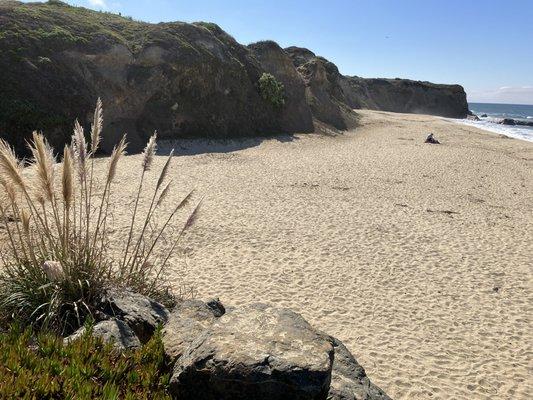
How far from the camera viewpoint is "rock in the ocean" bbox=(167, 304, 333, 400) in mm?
3420

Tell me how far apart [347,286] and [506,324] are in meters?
2.72

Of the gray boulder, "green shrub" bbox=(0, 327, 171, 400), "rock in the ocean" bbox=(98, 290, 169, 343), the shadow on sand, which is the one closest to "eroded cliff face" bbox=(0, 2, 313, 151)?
the shadow on sand

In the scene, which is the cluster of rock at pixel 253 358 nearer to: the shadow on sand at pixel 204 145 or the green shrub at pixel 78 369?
the green shrub at pixel 78 369

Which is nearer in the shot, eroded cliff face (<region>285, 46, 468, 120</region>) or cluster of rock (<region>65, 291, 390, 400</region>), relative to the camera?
cluster of rock (<region>65, 291, 390, 400</region>)

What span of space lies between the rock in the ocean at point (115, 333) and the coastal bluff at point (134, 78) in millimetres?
15676

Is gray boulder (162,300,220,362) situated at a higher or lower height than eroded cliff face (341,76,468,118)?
lower

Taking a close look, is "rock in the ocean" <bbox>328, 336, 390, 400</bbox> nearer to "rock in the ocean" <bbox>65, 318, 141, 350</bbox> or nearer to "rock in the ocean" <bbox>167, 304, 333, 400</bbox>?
"rock in the ocean" <bbox>167, 304, 333, 400</bbox>

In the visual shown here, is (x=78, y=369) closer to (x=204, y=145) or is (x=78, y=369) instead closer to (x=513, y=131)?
(x=204, y=145)

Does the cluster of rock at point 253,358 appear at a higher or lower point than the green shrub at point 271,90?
lower

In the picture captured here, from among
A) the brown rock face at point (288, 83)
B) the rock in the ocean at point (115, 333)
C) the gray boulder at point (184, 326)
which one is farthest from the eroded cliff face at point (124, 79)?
the rock in the ocean at point (115, 333)

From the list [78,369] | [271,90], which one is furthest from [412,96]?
[78,369]

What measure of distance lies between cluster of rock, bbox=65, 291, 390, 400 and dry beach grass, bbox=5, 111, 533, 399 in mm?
2226

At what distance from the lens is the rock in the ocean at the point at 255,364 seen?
3.42m

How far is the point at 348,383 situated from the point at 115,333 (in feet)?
7.44
